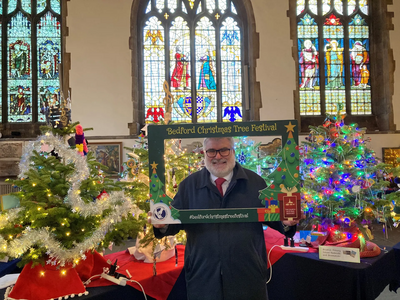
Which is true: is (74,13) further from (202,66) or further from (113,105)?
(202,66)

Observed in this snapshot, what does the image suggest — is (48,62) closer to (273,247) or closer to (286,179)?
(273,247)

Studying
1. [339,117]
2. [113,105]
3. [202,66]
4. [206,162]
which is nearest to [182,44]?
[202,66]

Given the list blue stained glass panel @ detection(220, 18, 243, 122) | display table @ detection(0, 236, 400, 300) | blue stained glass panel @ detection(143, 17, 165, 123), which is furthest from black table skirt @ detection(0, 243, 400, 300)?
blue stained glass panel @ detection(143, 17, 165, 123)

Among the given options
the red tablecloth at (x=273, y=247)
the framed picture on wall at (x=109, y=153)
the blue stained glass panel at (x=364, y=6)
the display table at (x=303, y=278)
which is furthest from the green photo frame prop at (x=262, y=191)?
the blue stained glass panel at (x=364, y=6)

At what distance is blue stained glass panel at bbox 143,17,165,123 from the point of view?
939 centimetres

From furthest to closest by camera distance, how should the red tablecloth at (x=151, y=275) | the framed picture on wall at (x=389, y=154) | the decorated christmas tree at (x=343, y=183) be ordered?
the framed picture on wall at (x=389, y=154)
the decorated christmas tree at (x=343, y=183)
the red tablecloth at (x=151, y=275)

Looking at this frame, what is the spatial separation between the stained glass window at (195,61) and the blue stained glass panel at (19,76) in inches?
137

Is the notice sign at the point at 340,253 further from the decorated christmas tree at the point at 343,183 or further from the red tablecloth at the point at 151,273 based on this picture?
the red tablecloth at the point at 151,273

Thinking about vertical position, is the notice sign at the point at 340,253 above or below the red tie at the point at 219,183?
below

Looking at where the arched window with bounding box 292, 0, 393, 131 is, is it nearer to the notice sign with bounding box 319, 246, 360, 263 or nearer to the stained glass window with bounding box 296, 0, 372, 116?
the stained glass window with bounding box 296, 0, 372, 116

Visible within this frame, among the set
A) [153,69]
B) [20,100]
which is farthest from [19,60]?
[153,69]

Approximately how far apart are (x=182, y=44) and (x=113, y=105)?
2.87m

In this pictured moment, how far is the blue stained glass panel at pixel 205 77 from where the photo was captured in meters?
9.55

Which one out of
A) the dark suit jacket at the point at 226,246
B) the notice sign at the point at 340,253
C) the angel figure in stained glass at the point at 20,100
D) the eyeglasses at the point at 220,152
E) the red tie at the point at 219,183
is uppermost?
the angel figure in stained glass at the point at 20,100
